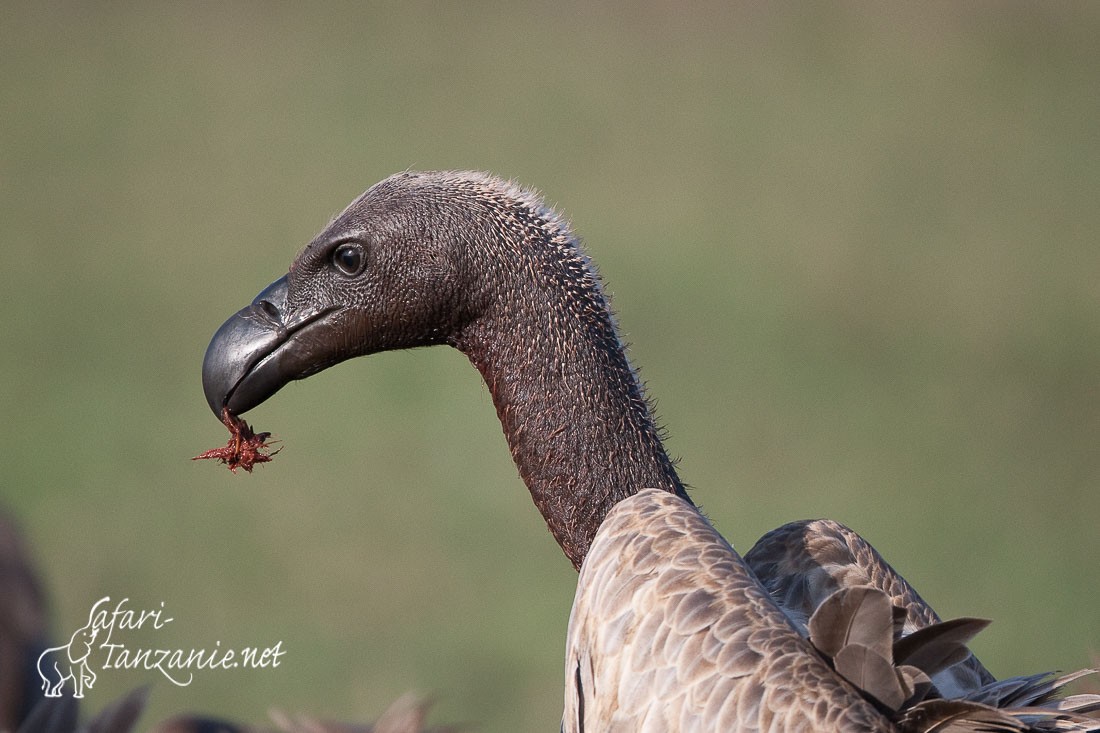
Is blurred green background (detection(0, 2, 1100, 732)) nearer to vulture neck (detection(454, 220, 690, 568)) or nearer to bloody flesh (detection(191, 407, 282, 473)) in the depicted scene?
bloody flesh (detection(191, 407, 282, 473))

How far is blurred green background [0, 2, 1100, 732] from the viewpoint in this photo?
9039 mm

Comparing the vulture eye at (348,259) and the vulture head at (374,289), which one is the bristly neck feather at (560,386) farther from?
the vulture eye at (348,259)

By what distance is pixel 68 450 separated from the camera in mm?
10773

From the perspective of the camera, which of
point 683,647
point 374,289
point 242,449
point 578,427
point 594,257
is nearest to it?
point 683,647

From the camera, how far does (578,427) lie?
3.51 m

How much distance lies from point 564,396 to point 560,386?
24 millimetres

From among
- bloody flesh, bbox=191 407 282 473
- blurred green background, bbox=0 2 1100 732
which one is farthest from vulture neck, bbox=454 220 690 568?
blurred green background, bbox=0 2 1100 732

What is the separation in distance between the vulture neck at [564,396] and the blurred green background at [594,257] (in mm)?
2789

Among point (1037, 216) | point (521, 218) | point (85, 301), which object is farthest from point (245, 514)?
point (1037, 216)

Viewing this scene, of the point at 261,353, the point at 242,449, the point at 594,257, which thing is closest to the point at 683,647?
the point at 261,353

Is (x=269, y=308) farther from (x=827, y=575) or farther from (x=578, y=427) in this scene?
(x=827, y=575)

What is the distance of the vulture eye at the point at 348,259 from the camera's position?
3.63 meters

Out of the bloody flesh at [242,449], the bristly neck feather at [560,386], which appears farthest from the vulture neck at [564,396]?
the bloody flesh at [242,449]

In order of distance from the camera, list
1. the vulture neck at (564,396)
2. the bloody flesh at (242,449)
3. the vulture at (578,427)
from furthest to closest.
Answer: the bloody flesh at (242,449), the vulture neck at (564,396), the vulture at (578,427)
